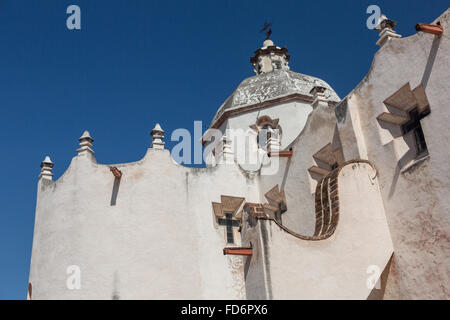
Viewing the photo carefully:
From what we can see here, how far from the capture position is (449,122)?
27.3 ft

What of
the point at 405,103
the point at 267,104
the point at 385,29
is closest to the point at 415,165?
the point at 405,103

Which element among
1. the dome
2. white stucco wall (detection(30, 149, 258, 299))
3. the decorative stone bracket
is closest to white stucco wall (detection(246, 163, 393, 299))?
the decorative stone bracket

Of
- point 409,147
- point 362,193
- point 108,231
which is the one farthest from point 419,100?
point 108,231

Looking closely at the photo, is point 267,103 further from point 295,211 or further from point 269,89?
point 295,211

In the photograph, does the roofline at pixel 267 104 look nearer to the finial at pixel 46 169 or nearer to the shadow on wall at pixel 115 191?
the shadow on wall at pixel 115 191

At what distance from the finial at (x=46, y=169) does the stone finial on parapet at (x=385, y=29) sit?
9.56m

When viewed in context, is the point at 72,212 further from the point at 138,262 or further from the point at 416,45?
the point at 416,45

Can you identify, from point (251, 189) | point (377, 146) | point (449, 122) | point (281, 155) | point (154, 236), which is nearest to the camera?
point (449, 122)

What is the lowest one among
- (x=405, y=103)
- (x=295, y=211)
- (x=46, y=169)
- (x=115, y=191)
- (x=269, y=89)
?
(x=295, y=211)

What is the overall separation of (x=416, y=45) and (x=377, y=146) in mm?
2223

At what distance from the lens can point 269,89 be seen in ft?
61.5

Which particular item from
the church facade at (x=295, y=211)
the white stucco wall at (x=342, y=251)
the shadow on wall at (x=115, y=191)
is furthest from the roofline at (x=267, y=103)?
the white stucco wall at (x=342, y=251)

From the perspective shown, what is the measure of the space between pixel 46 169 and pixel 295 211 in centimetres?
726
